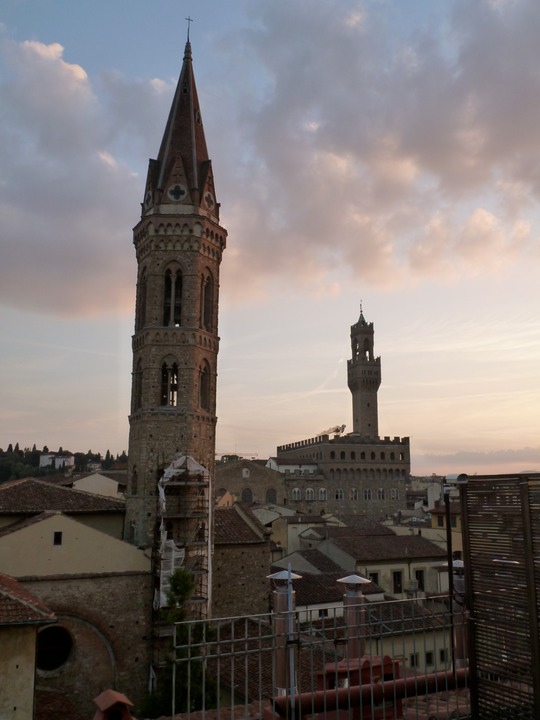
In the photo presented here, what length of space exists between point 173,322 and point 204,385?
3.06 meters

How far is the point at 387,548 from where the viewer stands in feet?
101

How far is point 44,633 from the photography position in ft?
63.4

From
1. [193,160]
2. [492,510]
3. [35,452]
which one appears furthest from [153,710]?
[35,452]

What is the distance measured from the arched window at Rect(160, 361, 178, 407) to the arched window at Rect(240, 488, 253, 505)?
4057 cm

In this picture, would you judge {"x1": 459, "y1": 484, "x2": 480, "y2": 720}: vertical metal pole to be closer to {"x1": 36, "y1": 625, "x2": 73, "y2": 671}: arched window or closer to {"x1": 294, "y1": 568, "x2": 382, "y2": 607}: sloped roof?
{"x1": 294, "y1": 568, "x2": 382, "y2": 607}: sloped roof

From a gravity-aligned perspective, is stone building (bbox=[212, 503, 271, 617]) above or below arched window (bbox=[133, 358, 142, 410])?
below

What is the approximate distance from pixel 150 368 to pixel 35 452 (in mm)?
134052

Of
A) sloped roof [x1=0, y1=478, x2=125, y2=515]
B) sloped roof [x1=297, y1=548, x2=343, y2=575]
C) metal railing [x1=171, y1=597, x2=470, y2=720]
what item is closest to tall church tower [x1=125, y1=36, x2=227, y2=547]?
sloped roof [x1=0, y1=478, x2=125, y2=515]

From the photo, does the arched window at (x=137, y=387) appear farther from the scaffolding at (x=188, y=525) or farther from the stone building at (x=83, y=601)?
the stone building at (x=83, y=601)

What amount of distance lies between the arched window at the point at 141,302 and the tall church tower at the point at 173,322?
50 mm

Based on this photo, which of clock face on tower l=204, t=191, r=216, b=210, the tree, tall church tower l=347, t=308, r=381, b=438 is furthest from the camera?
tall church tower l=347, t=308, r=381, b=438

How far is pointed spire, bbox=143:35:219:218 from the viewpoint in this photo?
26.3 meters

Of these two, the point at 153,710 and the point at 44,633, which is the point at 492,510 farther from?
the point at 44,633

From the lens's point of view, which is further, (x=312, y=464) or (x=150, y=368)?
(x=312, y=464)
